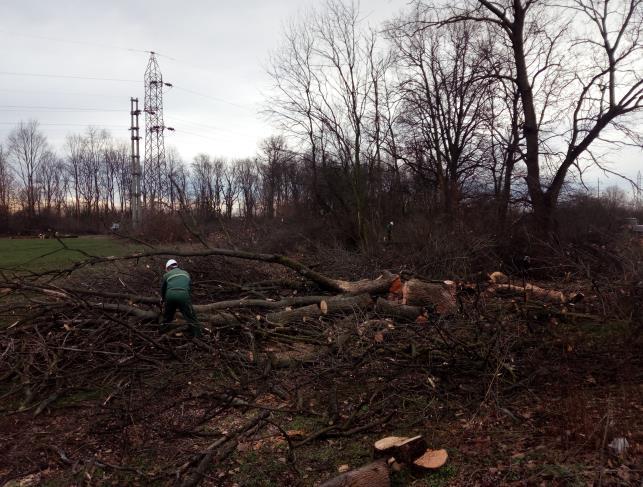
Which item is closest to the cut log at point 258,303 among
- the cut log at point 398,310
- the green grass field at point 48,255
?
the cut log at point 398,310

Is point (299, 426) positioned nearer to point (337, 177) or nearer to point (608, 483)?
point (608, 483)

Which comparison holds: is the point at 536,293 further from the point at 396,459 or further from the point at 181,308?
the point at 181,308

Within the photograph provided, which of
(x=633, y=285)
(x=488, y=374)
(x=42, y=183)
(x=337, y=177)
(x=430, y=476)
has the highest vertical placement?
(x=42, y=183)

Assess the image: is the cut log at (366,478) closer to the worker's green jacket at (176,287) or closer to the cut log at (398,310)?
the worker's green jacket at (176,287)

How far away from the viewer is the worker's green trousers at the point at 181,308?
6.76 meters

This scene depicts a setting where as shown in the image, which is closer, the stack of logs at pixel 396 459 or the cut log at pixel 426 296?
the stack of logs at pixel 396 459

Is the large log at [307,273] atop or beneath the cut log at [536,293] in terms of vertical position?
atop

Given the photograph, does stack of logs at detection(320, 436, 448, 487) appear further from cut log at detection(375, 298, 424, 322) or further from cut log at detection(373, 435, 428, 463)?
cut log at detection(375, 298, 424, 322)

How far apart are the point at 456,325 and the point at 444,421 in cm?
187

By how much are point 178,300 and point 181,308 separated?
0.45ft

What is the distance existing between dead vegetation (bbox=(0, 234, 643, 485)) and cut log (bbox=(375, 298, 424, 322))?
0.08ft

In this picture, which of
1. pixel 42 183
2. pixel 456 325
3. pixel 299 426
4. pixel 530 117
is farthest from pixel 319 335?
pixel 42 183

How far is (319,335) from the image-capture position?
23.0 feet

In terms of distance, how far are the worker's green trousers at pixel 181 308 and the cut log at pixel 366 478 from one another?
3795 mm
